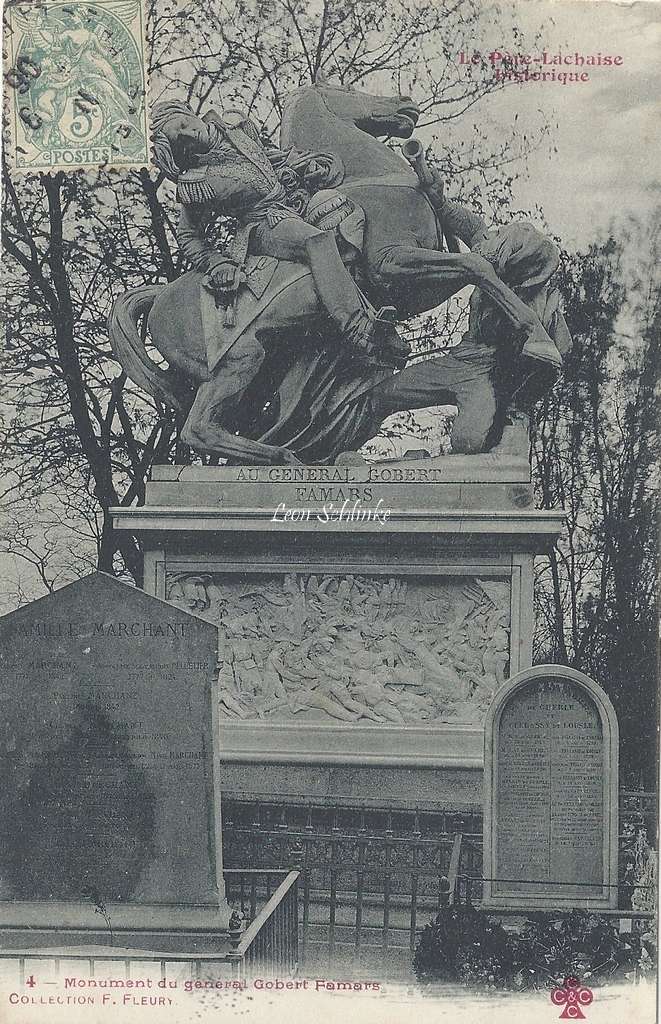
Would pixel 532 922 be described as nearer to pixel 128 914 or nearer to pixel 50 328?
pixel 128 914

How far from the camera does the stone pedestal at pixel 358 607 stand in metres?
6.66

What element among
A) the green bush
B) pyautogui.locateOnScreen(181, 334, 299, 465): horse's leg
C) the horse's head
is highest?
the horse's head

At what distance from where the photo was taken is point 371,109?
7.20 metres

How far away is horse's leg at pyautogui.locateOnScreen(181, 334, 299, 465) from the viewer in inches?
275

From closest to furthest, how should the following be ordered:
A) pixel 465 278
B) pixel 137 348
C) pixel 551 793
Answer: pixel 551 793 → pixel 465 278 → pixel 137 348

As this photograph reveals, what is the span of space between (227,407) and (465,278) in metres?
1.47

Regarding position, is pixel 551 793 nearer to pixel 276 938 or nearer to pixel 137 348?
pixel 276 938

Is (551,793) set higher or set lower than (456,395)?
lower

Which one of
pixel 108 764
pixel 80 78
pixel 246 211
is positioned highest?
pixel 80 78

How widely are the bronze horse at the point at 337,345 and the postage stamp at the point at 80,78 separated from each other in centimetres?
86

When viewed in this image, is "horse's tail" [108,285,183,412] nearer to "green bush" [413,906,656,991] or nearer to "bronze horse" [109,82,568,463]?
"bronze horse" [109,82,568,463]

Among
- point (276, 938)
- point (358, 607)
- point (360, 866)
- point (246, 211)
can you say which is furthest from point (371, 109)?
point (276, 938)

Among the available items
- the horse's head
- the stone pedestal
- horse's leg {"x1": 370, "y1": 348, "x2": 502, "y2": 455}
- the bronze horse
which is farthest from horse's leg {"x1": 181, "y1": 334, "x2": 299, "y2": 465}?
the horse's head

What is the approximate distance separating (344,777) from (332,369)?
220 cm
